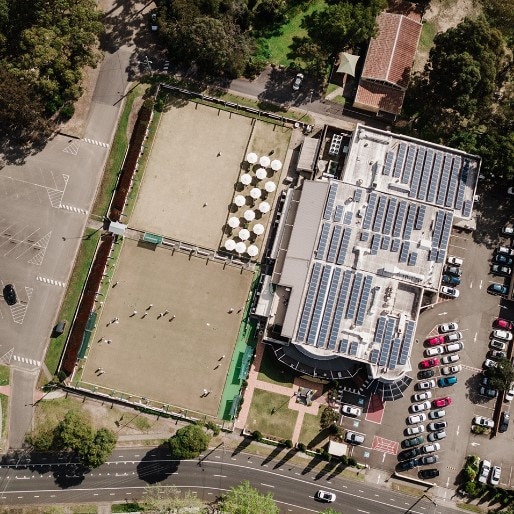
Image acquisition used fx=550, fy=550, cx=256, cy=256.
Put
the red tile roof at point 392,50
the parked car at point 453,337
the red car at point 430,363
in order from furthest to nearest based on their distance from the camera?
the red tile roof at point 392,50 < the parked car at point 453,337 < the red car at point 430,363

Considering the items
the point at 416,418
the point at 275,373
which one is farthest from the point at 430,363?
the point at 275,373

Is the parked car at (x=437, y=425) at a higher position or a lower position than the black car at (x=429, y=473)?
higher

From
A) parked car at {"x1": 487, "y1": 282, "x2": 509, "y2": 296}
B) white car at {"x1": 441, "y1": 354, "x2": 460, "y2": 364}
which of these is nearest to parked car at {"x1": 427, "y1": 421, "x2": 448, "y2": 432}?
white car at {"x1": 441, "y1": 354, "x2": 460, "y2": 364}

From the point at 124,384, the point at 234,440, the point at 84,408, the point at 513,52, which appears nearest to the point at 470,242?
the point at 513,52

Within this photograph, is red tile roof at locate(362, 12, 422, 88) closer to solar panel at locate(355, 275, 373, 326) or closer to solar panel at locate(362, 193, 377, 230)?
solar panel at locate(362, 193, 377, 230)

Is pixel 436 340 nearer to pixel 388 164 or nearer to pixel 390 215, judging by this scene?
pixel 390 215

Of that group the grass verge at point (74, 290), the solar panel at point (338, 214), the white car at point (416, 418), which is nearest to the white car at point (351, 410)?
the white car at point (416, 418)

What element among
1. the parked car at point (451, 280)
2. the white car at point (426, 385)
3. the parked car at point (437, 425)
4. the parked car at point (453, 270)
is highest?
the parked car at point (453, 270)

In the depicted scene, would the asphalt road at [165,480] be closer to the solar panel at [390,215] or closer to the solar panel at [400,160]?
the solar panel at [390,215]
